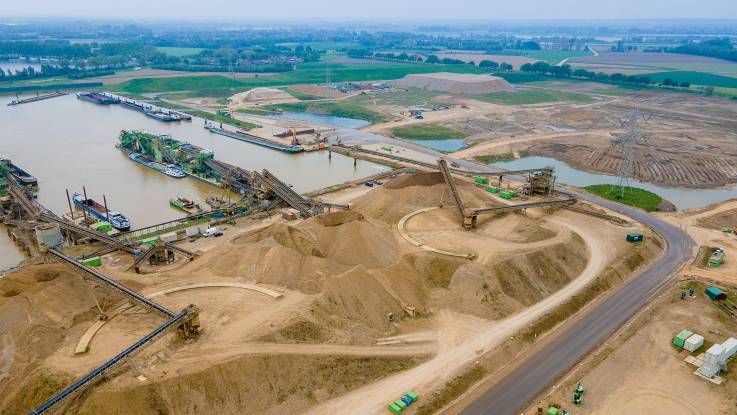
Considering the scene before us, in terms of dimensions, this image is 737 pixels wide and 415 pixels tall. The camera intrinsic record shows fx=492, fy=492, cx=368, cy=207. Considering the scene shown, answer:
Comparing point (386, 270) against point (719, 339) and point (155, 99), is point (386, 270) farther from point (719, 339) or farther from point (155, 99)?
point (155, 99)

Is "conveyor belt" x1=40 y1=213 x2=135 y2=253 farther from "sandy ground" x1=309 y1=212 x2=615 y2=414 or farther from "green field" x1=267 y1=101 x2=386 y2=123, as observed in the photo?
"green field" x1=267 y1=101 x2=386 y2=123

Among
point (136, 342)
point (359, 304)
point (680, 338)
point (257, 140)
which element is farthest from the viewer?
point (257, 140)

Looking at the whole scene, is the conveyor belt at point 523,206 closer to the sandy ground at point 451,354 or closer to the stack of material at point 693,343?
the sandy ground at point 451,354

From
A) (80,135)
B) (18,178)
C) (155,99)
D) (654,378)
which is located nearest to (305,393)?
(654,378)

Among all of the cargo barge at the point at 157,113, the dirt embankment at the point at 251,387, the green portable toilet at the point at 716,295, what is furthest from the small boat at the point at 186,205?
the cargo barge at the point at 157,113

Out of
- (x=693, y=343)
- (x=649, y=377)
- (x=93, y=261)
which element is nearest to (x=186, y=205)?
(x=93, y=261)

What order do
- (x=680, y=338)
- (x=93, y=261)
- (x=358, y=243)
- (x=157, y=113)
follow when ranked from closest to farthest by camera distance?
(x=680, y=338) < (x=358, y=243) < (x=93, y=261) < (x=157, y=113)

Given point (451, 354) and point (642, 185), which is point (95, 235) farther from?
point (642, 185)
